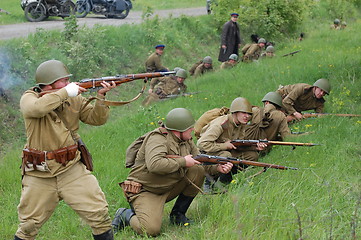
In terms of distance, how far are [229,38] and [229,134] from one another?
10.3 m

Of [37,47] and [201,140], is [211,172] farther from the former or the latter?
[37,47]

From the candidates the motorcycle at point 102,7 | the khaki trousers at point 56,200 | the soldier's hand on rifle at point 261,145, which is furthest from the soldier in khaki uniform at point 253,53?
the khaki trousers at point 56,200

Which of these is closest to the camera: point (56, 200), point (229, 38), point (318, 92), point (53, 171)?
point (53, 171)

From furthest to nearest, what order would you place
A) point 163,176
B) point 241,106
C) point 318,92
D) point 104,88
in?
point 318,92, point 241,106, point 163,176, point 104,88

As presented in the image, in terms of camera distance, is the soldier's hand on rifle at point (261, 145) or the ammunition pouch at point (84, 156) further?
the soldier's hand on rifle at point (261, 145)

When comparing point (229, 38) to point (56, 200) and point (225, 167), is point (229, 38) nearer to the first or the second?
point (225, 167)

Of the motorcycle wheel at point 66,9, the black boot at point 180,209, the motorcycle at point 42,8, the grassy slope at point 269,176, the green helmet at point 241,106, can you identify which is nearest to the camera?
the grassy slope at point 269,176

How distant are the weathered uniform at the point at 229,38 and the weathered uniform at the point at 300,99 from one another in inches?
291

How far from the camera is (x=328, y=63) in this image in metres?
13.3

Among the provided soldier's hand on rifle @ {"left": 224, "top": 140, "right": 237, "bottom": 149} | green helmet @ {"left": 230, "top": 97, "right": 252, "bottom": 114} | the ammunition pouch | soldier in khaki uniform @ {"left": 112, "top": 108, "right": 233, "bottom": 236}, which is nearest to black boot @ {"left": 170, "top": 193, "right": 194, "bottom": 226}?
soldier in khaki uniform @ {"left": 112, "top": 108, "right": 233, "bottom": 236}

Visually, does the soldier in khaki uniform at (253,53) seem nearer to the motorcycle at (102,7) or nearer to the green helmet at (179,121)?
the motorcycle at (102,7)

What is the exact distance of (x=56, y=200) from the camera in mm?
5035

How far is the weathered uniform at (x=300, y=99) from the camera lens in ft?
32.1

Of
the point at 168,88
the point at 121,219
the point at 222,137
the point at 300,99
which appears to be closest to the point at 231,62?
the point at 168,88
